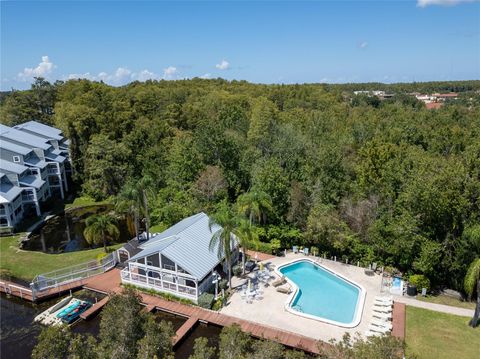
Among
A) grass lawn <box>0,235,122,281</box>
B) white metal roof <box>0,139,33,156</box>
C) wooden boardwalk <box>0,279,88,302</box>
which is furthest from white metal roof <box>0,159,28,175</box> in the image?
wooden boardwalk <box>0,279,88,302</box>

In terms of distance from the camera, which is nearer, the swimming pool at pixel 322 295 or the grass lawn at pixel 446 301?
the swimming pool at pixel 322 295

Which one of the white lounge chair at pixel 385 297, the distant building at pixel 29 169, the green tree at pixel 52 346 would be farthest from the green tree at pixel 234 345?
the distant building at pixel 29 169

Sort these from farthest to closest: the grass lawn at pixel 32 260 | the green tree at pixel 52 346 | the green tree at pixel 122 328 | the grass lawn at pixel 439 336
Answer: the grass lawn at pixel 32 260
the grass lawn at pixel 439 336
the green tree at pixel 122 328
the green tree at pixel 52 346

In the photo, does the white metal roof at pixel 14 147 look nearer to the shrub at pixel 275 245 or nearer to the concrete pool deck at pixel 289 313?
the shrub at pixel 275 245

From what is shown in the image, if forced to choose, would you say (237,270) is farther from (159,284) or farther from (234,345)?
(234,345)

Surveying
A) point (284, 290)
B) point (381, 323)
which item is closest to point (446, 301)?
point (381, 323)

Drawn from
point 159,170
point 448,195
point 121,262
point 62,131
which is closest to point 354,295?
point 448,195

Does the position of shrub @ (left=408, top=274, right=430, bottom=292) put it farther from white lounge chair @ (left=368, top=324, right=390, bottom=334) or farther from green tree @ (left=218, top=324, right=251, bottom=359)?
green tree @ (left=218, top=324, right=251, bottom=359)
